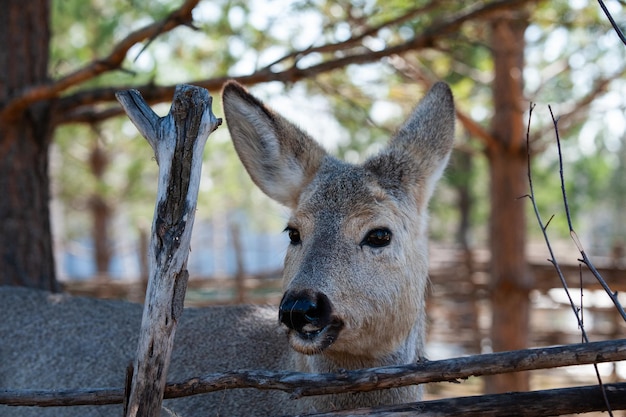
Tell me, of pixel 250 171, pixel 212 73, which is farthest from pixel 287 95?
pixel 212 73

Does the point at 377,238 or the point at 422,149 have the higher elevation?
the point at 422,149

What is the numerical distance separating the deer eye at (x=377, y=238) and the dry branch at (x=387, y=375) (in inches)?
35.0

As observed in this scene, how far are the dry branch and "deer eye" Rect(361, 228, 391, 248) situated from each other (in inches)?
35.0

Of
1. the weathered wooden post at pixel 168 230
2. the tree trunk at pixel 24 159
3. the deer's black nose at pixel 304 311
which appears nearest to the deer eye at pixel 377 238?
the deer's black nose at pixel 304 311

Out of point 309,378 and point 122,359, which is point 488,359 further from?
point 122,359

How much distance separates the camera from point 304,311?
3844mm

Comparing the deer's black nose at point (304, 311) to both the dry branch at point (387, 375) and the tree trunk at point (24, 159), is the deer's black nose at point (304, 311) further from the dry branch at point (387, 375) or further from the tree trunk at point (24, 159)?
the tree trunk at point (24, 159)

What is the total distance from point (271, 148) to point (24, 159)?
3470 millimetres

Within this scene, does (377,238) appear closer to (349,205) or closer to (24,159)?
(349,205)

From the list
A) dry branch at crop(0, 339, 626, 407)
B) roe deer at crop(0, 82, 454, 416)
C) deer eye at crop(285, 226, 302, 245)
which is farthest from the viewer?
deer eye at crop(285, 226, 302, 245)

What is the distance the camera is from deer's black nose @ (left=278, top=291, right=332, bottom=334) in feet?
12.6

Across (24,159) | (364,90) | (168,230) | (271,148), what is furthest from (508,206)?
(168,230)

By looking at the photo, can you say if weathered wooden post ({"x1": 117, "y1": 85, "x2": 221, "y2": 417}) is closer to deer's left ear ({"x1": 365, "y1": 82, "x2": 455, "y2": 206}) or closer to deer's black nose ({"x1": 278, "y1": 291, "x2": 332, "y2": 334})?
deer's black nose ({"x1": 278, "y1": 291, "x2": 332, "y2": 334})

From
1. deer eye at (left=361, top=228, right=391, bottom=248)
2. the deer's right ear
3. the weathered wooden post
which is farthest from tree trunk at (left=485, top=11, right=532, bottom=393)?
the weathered wooden post
